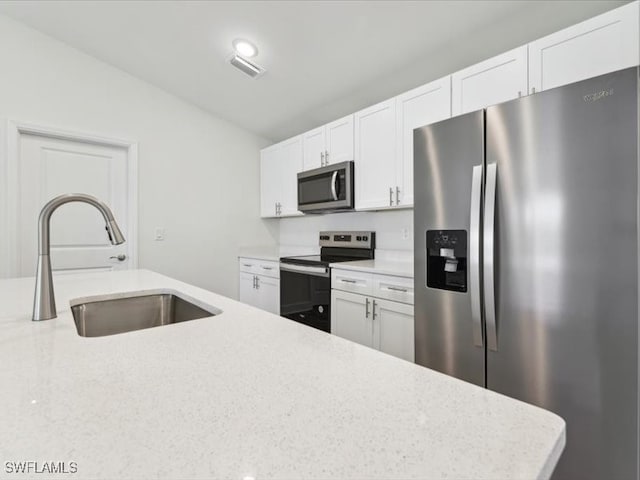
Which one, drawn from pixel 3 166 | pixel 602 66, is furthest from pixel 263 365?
pixel 3 166

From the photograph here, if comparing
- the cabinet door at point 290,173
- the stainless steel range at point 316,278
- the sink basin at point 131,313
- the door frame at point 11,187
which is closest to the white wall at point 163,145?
the door frame at point 11,187

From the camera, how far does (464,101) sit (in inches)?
80.0

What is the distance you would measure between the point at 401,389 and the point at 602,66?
185 cm

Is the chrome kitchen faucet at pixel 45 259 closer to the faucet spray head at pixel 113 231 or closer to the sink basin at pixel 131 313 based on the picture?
the faucet spray head at pixel 113 231

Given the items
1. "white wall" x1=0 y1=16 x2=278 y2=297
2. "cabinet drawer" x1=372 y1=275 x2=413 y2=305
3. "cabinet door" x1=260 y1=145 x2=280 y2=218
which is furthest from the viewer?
"cabinet door" x1=260 y1=145 x2=280 y2=218

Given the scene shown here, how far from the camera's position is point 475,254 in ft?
4.58

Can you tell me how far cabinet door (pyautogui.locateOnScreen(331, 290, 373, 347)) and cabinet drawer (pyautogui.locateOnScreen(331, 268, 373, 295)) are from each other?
1.5 inches

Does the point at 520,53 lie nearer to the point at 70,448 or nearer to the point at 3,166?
the point at 70,448

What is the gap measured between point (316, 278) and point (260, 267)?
0.93m

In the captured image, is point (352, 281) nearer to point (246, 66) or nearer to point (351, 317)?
→ point (351, 317)

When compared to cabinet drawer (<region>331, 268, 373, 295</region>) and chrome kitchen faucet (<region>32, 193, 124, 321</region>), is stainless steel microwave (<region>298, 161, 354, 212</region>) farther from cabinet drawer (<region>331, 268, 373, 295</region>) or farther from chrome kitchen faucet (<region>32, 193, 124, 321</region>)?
chrome kitchen faucet (<region>32, 193, 124, 321</region>)

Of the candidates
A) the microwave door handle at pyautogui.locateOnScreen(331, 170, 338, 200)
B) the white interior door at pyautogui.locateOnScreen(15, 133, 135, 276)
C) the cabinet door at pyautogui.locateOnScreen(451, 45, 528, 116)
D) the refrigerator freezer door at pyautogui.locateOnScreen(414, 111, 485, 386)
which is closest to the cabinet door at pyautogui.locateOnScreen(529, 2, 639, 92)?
the cabinet door at pyautogui.locateOnScreen(451, 45, 528, 116)

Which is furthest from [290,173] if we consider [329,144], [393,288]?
[393,288]

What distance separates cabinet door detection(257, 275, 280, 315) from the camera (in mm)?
3107
